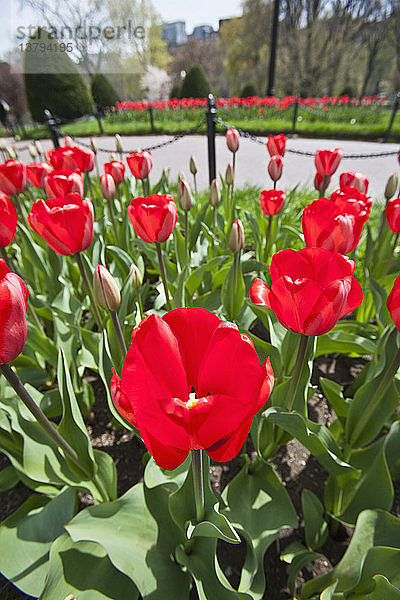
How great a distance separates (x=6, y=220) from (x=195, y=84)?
18.3 metres

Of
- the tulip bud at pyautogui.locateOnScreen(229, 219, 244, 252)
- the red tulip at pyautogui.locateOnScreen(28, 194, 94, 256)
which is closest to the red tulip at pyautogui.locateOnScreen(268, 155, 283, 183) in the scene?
the tulip bud at pyautogui.locateOnScreen(229, 219, 244, 252)

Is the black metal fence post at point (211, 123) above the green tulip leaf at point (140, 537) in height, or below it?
above

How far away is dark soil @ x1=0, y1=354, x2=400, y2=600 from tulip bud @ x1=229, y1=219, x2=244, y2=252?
3.23ft

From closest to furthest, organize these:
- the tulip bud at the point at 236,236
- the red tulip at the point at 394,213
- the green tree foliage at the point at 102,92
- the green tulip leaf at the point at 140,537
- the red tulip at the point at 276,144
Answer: the green tulip leaf at the point at 140,537
the tulip bud at the point at 236,236
the red tulip at the point at 394,213
the red tulip at the point at 276,144
the green tree foliage at the point at 102,92

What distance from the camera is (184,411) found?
0.54 m

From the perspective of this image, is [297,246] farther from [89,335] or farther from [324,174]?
[89,335]

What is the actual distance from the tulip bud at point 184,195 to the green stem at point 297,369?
3.73 ft

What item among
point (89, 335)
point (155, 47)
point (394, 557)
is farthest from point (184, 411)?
point (155, 47)

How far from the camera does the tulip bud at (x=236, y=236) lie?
1.55m

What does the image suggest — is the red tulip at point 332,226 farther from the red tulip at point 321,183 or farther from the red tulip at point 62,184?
the red tulip at point 62,184

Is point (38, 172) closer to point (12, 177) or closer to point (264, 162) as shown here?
point (12, 177)

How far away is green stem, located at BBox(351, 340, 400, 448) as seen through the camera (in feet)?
3.52

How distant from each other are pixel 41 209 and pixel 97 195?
251 cm

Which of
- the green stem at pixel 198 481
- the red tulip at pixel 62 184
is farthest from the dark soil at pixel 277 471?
the red tulip at pixel 62 184
